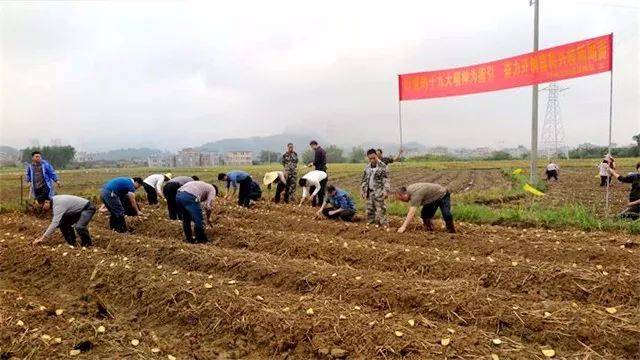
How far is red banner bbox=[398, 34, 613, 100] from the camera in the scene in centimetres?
953

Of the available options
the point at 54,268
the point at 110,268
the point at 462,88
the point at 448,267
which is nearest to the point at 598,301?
the point at 448,267

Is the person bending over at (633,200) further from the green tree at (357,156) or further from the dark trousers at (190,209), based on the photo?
the green tree at (357,156)

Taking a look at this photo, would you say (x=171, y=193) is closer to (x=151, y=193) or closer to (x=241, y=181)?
(x=241, y=181)

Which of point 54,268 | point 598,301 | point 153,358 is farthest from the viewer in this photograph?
point 54,268

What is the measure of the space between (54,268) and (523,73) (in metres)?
11.7

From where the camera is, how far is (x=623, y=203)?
11.9 m

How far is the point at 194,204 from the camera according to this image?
7.23 metres

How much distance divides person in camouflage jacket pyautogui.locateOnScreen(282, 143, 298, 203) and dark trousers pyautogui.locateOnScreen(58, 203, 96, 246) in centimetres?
589

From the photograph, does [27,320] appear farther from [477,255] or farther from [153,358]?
[477,255]

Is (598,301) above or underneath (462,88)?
underneath

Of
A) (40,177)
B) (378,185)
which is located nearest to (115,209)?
(40,177)

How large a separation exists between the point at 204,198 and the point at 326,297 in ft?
11.9

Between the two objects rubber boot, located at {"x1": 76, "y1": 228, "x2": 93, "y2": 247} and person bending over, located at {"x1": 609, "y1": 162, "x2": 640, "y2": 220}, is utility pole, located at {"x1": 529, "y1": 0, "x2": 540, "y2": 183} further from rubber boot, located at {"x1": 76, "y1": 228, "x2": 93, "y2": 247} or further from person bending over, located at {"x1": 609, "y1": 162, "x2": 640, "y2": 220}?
rubber boot, located at {"x1": 76, "y1": 228, "x2": 93, "y2": 247}

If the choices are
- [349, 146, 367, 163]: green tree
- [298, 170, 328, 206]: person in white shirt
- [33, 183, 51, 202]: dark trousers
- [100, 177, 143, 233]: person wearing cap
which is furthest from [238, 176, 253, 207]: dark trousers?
[349, 146, 367, 163]: green tree
